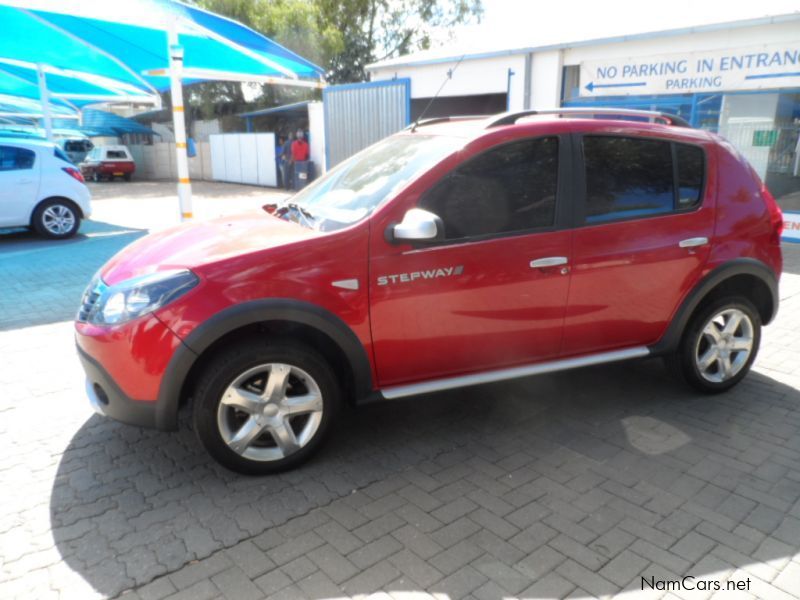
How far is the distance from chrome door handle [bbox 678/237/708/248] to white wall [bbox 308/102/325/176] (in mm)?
18056

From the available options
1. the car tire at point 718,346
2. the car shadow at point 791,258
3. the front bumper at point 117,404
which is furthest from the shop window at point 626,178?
the car shadow at point 791,258

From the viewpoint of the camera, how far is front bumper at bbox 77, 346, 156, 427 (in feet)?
10.0

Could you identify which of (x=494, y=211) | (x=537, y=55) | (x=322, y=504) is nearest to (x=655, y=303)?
(x=494, y=211)

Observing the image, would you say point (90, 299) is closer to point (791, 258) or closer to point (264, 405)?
point (264, 405)

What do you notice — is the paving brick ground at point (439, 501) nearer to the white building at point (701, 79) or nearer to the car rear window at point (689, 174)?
the car rear window at point (689, 174)

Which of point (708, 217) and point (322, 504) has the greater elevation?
point (708, 217)

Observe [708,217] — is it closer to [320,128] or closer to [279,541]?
[279,541]

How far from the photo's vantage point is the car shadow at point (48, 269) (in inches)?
250

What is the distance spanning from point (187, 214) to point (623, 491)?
704 cm

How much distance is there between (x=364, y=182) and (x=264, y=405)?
1442mm

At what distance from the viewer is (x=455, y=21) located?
114ft

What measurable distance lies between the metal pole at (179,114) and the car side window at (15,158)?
3406mm

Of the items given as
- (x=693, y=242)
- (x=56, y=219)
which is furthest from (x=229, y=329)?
(x=56, y=219)

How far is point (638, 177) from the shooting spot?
386 centimetres
